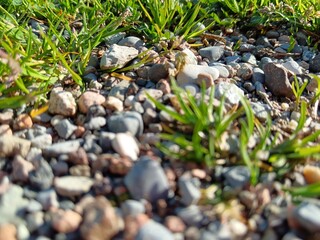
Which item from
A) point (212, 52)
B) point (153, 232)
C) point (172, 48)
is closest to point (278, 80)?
point (212, 52)

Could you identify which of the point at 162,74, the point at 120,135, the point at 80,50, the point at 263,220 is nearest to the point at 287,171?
the point at 263,220

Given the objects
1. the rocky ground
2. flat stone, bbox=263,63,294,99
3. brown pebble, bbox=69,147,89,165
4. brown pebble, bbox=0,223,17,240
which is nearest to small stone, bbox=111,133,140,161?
the rocky ground

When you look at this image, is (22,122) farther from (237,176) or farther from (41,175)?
(237,176)

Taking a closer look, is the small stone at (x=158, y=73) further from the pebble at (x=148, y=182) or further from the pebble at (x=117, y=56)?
the pebble at (x=148, y=182)

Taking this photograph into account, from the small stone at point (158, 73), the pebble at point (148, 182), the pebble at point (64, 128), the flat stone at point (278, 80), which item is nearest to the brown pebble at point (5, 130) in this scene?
the pebble at point (64, 128)

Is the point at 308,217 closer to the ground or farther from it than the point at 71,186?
farther from it

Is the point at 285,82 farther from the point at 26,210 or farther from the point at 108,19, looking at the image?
the point at 26,210
